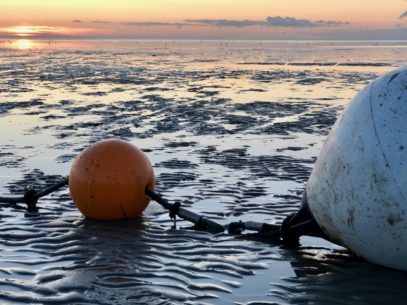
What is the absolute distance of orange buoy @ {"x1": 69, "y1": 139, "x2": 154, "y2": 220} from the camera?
760cm

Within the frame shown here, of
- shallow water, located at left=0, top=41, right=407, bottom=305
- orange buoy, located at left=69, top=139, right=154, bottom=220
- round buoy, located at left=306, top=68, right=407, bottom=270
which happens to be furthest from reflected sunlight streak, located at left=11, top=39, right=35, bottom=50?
round buoy, located at left=306, top=68, right=407, bottom=270

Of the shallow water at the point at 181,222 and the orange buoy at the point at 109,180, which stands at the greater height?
the orange buoy at the point at 109,180

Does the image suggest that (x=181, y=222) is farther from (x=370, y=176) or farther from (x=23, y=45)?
(x=23, y=45)

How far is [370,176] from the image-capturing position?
5531 mm

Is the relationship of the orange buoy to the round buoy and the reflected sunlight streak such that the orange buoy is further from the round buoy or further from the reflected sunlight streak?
the reflected sunlight streak

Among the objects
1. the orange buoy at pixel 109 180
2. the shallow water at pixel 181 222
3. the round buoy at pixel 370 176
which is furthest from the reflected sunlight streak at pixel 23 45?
the round buoy at pixel 370 176

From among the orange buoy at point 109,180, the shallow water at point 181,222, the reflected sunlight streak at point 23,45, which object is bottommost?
the reflected sunlight streak at point 23,45

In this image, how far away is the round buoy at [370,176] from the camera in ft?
17.8

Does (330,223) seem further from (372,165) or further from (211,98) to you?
(211,98)

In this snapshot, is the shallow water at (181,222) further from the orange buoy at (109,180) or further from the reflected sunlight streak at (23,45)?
the reflected sunlight streak at (23,45)

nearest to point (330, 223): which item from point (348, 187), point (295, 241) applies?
point (348, 187)

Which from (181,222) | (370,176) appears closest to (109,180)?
(181,222)

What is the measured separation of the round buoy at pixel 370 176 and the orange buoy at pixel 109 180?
250 cm

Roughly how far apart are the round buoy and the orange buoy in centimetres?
250
